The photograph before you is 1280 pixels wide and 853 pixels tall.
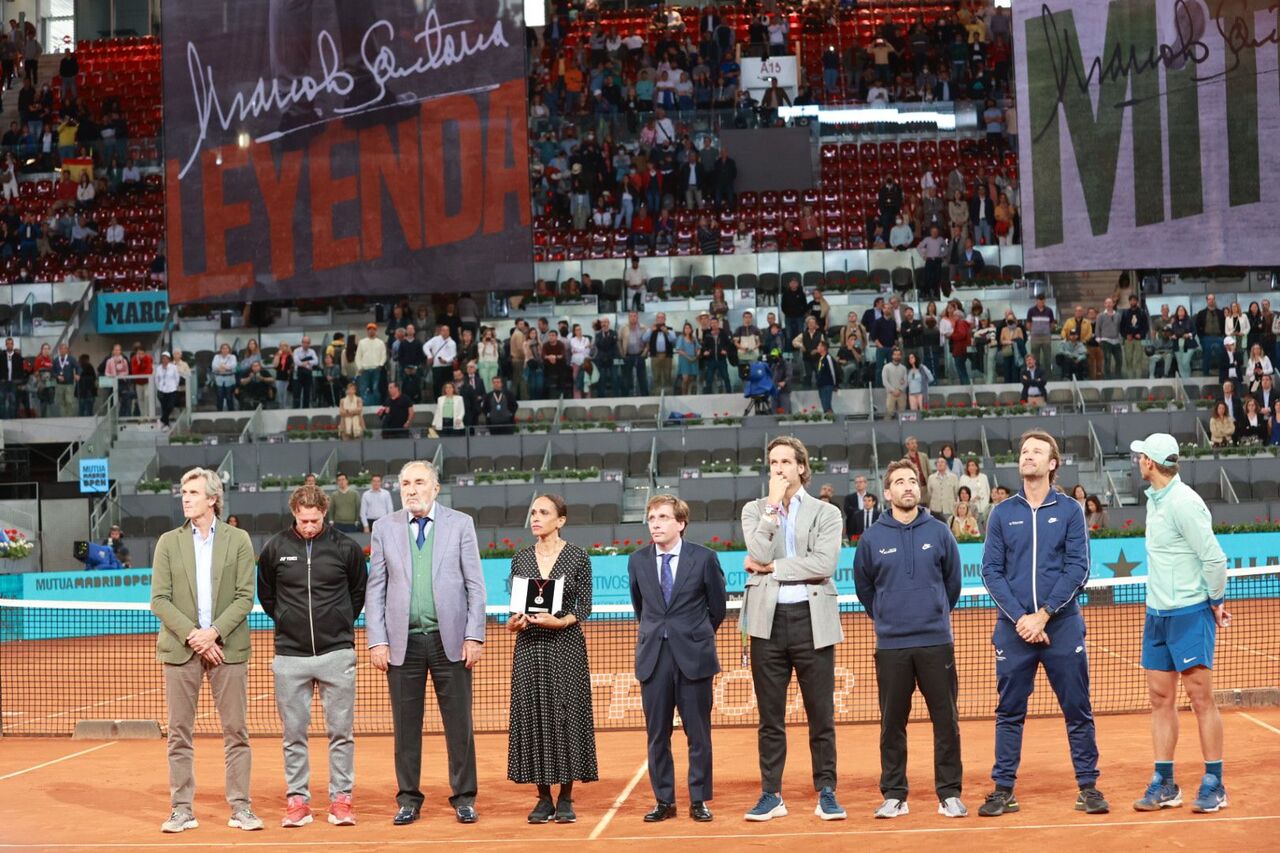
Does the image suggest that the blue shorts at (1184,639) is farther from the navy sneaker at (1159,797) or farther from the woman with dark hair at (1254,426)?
the woman with dark hair at (1254,426)

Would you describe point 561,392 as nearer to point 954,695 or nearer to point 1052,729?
point 1052,729

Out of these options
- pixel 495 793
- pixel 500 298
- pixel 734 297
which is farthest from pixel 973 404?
pixel 495 793

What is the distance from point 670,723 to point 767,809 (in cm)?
77

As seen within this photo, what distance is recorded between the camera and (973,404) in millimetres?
27844

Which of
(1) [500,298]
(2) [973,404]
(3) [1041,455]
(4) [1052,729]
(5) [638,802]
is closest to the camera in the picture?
(3) [1041,455]

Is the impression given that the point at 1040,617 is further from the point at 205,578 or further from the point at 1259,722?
the point at 205,578

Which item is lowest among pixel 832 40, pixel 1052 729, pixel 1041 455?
pixel 1052 729

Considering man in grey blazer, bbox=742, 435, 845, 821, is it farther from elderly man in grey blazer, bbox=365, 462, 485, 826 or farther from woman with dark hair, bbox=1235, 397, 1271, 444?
woman with dark hair, bbox=1235, 397, 1271, 444

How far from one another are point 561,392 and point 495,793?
Result: 722 inches

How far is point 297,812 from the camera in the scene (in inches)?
378
